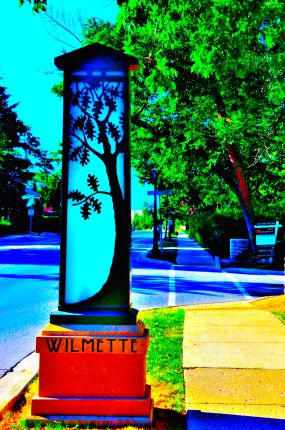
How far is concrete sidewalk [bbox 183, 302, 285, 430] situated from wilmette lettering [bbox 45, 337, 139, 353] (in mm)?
802

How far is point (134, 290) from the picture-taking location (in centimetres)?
1183

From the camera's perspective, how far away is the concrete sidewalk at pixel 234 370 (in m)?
3.75

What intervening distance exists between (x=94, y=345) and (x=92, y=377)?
26 cm

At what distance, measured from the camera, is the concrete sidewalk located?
3.75 metres

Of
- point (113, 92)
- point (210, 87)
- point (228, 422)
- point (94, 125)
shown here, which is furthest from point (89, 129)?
point (210, 87)

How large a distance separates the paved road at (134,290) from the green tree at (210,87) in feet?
13.9

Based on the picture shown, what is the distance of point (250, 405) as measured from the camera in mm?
3986

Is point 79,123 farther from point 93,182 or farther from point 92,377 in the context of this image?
point 92,377

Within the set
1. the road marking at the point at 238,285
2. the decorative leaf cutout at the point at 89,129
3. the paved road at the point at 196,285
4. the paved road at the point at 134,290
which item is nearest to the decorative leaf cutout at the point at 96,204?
the decorative leaf cutout at the point at 89,129

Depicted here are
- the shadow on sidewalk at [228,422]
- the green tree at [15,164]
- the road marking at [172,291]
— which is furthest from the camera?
the green tree at [15,164]

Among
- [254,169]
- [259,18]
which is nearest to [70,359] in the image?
[259,18]

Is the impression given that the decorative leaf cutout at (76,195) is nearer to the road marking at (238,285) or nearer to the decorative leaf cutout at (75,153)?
the decorative leaf cutout at (75,153)

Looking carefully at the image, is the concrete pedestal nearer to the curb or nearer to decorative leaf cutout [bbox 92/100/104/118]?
the curb

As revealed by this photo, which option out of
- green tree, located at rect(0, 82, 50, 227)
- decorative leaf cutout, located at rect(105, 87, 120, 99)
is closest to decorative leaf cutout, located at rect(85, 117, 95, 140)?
decorative leaf cutout, located at rect(105, 87, 120, 99)
